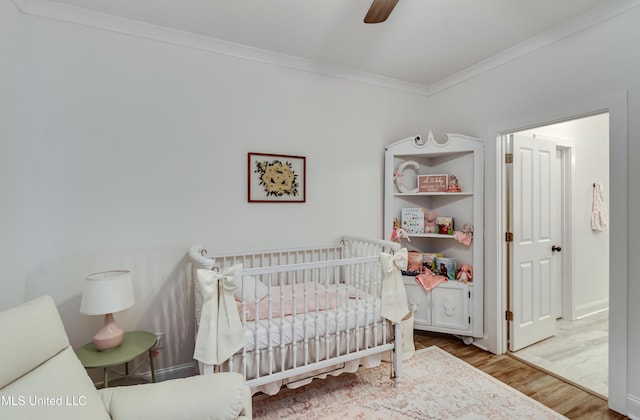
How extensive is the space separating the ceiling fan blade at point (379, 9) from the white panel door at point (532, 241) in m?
1.82

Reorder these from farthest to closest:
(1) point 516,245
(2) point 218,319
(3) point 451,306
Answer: (3) point 451,306
(1) point 516,245
(2) point 218,319

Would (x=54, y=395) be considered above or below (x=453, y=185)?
Result: below

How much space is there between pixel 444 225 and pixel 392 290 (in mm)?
1186

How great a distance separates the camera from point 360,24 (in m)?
2.12

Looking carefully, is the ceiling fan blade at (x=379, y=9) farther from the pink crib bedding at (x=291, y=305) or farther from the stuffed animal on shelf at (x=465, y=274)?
the stuffed animal on shelf at (x=465, y=274)

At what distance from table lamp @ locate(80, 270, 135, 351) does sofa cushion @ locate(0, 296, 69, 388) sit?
507 mm

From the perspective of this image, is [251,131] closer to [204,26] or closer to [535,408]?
[204,26]

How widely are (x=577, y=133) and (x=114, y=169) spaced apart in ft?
14.7

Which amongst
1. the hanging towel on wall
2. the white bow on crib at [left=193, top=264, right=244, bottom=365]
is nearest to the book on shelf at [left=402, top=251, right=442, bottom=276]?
the white bow on crib at [left=193, top=264, right=244, bottom=365]

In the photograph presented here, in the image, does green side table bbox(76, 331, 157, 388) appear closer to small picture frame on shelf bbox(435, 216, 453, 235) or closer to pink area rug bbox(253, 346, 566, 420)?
pink area rug bbox(253, 346, 566, 420)

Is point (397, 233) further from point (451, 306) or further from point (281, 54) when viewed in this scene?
point (281, 54)

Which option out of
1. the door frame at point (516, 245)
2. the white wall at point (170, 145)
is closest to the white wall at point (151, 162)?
the white wall at point (170, 145)

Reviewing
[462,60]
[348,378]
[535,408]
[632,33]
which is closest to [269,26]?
[462,60]

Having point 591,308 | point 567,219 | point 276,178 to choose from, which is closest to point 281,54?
point 276,178
